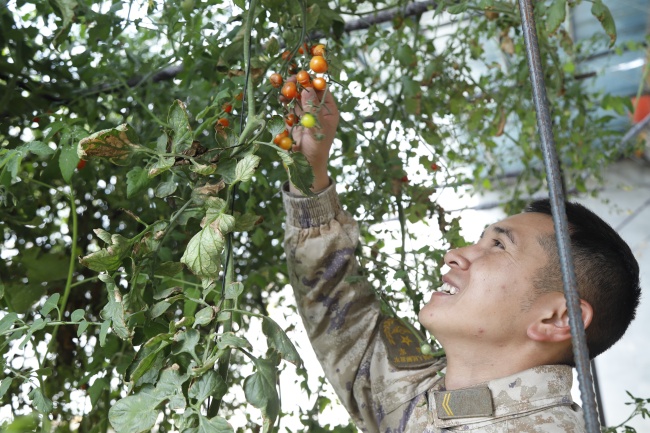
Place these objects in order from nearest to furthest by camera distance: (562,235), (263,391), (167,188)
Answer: (562,235), (263,391), (167,188)

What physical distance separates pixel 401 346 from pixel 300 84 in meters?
0.50

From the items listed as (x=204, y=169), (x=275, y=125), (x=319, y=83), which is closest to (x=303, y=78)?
(x=319, y=83)

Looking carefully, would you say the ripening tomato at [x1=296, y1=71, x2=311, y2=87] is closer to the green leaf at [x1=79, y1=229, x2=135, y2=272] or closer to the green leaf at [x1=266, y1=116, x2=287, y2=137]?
the green leaf at [x1=266, y1=116, x2=287, y2=137]

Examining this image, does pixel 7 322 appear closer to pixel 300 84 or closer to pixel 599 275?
pixel 300 84

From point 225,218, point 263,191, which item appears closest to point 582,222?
point 263,191

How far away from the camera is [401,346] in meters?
1.26

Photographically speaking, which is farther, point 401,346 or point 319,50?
point 401,346

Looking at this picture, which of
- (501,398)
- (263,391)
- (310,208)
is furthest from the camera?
(310,208)

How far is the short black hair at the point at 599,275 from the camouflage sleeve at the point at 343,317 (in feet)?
0.82

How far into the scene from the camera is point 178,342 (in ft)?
2.36

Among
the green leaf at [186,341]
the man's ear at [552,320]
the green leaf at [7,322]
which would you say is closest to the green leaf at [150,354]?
the green leaf at [186,341]

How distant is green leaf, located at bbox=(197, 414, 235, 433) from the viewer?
2.09 ft

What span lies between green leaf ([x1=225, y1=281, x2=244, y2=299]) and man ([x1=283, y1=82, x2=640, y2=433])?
1.18ft

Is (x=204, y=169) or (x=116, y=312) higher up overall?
(x=204, y=169)
